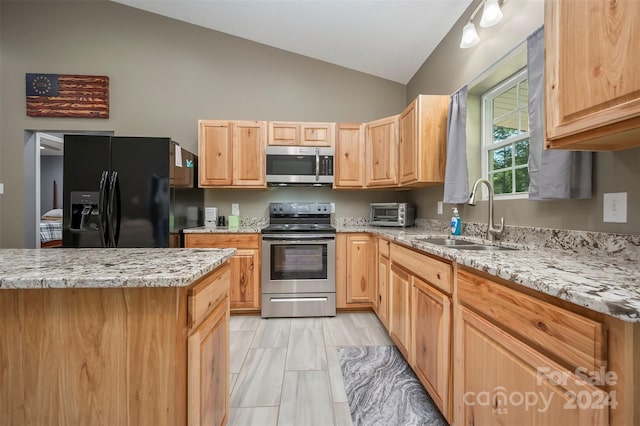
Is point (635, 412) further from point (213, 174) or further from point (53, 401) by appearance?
point (213, 174)

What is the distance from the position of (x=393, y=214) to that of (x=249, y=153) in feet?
5.87

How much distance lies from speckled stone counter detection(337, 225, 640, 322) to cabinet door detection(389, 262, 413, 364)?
666 mm

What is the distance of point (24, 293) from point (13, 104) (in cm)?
404

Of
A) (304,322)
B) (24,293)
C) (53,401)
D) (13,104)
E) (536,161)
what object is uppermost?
(13,104)

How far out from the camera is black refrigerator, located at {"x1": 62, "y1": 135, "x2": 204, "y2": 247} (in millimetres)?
2322

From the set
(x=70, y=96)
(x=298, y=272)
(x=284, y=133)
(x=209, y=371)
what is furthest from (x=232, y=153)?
(x=209, y=371)

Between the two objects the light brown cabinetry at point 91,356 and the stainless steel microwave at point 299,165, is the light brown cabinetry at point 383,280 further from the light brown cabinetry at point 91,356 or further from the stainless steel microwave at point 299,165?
the light brown cabinetry at point 91,356

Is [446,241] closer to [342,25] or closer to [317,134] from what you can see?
[317,134]

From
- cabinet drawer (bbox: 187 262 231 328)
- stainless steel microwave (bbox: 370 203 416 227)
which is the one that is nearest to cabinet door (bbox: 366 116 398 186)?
stainless steel microwave (bbox: 370 203 416 227)

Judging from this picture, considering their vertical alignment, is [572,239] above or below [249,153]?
below

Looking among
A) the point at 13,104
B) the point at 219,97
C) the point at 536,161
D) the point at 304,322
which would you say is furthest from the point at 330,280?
the point at 13,104

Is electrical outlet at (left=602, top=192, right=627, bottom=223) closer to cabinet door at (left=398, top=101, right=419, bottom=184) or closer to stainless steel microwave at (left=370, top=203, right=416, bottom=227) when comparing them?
cabinet door at (left=398, top=101, right=419, bottom=184)

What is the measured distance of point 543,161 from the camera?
55.0 inches

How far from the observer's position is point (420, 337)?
1.68m
